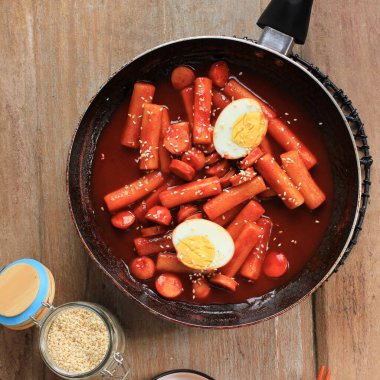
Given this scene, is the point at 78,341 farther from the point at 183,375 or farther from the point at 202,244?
the point at 202,244

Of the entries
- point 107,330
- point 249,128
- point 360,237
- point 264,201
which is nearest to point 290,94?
point 249,128

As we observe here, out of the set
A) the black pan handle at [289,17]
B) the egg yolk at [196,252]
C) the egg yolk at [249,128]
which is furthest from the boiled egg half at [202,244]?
the black pan handle at [289,17]

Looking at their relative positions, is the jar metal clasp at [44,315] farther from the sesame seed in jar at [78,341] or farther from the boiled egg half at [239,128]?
the boiled egg half at [239,128]

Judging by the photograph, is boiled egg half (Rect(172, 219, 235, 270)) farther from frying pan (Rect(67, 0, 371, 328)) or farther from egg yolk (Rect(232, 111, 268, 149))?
egg yolk (Rect(232, 111, 268, 149))

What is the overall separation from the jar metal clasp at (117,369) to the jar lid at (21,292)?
0.30 meters

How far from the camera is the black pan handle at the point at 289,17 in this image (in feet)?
5.71

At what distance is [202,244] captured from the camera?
1.90 m

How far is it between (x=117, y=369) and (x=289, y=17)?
1272mm

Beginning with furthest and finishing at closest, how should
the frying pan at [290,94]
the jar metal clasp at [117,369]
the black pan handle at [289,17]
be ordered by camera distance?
the jar metal clasp at [117,369] < the frying pan at [290,94] < the black pan handle at [289,17]

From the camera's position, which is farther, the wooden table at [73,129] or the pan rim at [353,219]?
the wooden table at [73,129]

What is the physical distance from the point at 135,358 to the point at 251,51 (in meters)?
1.08

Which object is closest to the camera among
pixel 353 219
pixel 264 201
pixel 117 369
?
pixel 353 219

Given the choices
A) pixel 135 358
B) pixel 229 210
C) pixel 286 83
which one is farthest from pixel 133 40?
pixel 135 358

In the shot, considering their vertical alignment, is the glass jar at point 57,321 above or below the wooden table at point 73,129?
below
